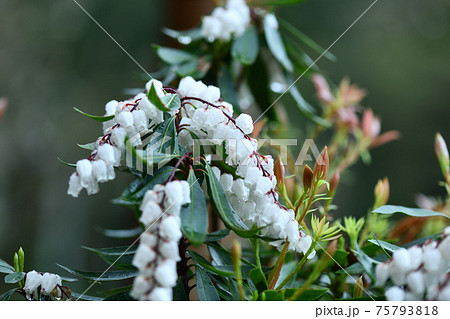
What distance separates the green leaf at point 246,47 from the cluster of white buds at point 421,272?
0.57 meters

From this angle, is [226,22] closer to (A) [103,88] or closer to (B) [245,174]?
(B) [245,174]

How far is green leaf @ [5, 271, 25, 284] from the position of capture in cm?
59

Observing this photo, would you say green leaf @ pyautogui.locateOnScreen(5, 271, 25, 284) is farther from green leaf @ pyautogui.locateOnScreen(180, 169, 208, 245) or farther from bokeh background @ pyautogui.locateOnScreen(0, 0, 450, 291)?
bokeh background @ pyautogui.locateOnScreen(0, 0, 450, 291)

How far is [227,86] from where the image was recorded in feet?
3.22

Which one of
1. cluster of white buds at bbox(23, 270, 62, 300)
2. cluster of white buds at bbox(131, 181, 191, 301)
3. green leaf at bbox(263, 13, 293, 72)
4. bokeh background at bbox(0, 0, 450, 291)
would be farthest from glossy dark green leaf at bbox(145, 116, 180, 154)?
bokeh background at bbox(0, 0, 450, 291)

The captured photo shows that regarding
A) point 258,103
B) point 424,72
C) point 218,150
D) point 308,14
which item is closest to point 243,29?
point 258,103

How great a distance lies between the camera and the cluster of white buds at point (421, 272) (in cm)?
49

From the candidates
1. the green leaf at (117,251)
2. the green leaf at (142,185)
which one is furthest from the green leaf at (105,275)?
the green leaf at (142,185)

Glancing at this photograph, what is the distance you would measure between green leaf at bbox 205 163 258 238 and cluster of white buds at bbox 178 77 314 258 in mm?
32

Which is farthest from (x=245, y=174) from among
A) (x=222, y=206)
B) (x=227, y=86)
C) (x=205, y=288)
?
(x=227, y=86)
